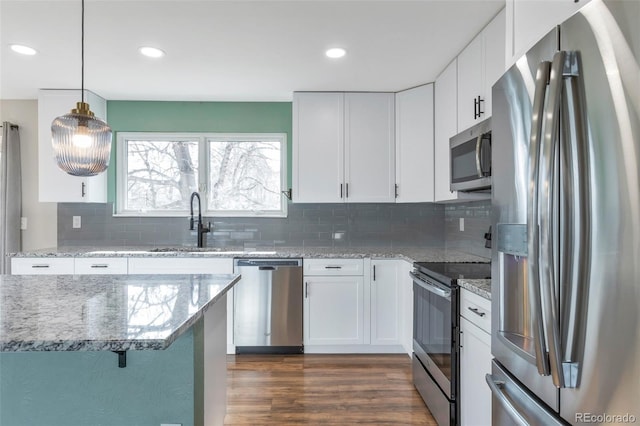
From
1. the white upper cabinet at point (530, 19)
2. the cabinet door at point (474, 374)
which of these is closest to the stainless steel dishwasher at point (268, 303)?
the cabinet door at point (474, 374)

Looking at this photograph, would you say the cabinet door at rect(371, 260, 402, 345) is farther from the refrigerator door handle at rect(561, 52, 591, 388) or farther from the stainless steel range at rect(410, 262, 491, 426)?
the refrigerator door handle at rect(561, 52, 591, 388)

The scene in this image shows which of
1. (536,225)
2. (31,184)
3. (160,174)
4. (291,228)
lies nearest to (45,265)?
(31,184)

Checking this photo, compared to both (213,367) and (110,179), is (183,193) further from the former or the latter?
(213,367)

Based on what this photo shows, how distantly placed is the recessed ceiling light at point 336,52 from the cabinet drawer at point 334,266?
1.64 m

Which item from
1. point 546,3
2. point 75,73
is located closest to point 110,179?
point 75,73

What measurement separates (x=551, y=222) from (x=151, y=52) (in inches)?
107

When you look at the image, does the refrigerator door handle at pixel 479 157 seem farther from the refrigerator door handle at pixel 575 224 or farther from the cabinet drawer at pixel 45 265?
the cabinet drawer at pixel 45 265

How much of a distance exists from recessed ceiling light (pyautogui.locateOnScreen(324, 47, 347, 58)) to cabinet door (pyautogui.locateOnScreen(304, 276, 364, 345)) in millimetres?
1780

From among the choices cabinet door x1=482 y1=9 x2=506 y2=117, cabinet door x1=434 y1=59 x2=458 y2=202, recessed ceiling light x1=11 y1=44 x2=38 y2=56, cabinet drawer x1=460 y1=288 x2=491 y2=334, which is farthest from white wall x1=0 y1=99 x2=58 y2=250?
cabinet door x1=482 y1=9 x2=506 y2=117

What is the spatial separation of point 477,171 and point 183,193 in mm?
2902

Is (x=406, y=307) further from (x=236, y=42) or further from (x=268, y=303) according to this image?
(x=236, y=42)

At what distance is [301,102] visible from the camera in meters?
3.44

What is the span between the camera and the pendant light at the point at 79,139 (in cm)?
168

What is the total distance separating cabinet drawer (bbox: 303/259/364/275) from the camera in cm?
318
